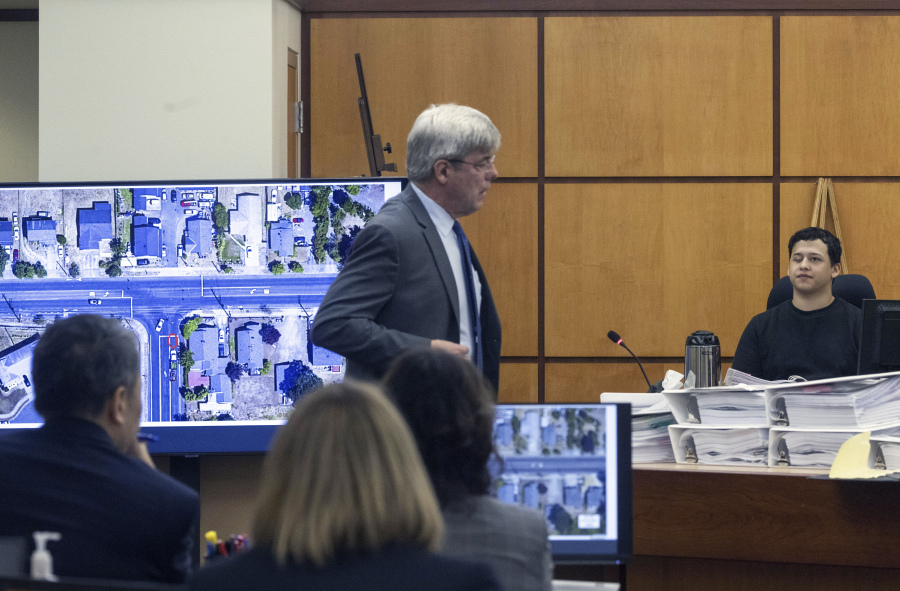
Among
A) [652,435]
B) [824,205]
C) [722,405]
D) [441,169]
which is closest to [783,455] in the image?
[722,405]

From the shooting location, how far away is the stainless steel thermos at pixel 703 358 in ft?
9.43

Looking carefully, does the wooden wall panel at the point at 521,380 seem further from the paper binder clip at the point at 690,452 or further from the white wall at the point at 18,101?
the white wall at the point at 18,101

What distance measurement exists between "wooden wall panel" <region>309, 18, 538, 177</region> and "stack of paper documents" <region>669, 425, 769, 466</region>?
2372mm

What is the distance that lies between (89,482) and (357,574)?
2.18 ft

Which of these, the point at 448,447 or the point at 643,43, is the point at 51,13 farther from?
the point at 448,447

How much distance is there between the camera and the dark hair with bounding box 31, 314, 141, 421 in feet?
4.83

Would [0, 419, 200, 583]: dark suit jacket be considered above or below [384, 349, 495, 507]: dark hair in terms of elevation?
below

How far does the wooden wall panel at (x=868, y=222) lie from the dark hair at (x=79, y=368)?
12.3ft

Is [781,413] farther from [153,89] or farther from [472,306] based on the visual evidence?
[153,89]

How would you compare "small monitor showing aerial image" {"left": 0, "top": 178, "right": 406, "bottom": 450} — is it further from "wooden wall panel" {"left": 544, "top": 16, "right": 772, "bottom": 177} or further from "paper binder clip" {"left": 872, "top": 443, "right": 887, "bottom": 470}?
"paper binder clip" {"left": 872, "top": 443, "right": 887, "bottom": 470}

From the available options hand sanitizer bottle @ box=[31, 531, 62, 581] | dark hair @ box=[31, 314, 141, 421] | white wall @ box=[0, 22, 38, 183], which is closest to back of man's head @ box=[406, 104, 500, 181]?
dark hair @ box=[31, 314, 141, 421]

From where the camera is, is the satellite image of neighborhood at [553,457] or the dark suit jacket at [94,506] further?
the satellite image of neighborhood at [553,457]

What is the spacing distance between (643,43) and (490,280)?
1.39 metres

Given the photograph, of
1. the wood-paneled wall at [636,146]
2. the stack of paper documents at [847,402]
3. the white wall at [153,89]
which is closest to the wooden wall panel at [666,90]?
the wood-paneled wall at [636,146]
